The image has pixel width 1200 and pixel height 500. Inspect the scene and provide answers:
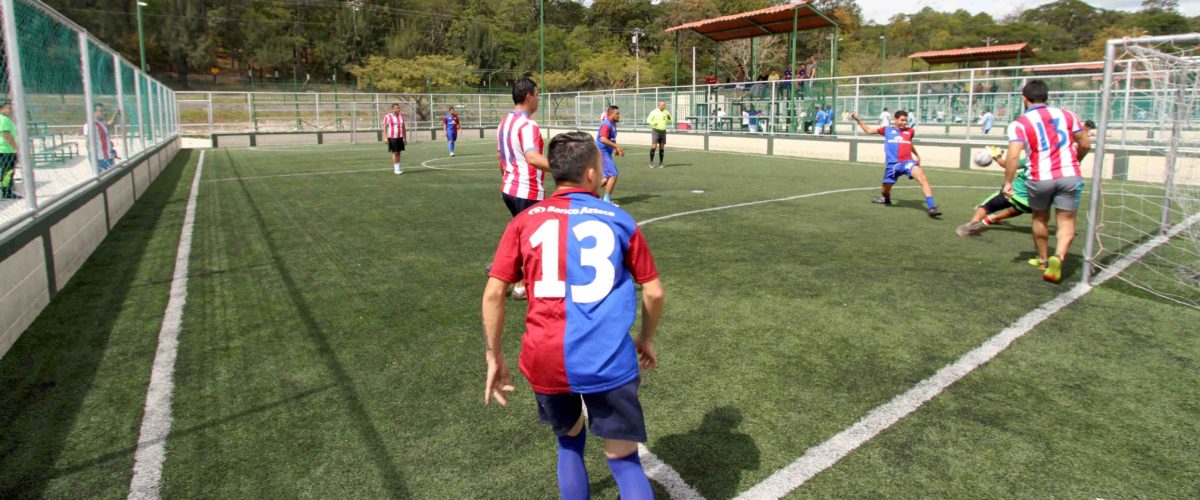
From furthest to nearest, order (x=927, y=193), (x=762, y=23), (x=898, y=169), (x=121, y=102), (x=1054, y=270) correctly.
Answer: (x=762, y=23), (x=121, y=102), (x=898, y=169), (x=927, y=193), (x=1054, y=270)

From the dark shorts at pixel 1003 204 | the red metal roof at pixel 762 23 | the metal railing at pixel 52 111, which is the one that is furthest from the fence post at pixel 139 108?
the red metal roof at pixel 762 23

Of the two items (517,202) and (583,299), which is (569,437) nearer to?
(583,299)

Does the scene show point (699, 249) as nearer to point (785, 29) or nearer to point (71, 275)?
point (71, 275)

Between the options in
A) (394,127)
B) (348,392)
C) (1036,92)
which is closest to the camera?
(348,392)

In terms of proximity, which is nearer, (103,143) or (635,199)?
(103,143)

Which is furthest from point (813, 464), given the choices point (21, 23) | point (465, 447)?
point (21, 23)

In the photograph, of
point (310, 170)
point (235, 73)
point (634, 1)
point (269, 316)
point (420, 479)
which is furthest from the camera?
point (634, 1)

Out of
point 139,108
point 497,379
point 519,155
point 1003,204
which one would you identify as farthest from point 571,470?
point 139,108

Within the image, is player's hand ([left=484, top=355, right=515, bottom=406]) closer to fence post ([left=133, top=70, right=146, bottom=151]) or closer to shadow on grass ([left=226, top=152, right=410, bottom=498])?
shadow on grass ([left=226, top=152, right=410, bottom=498])

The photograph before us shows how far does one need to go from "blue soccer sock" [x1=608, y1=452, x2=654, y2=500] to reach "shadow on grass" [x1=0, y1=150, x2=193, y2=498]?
2.34 m

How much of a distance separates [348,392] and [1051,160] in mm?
6303

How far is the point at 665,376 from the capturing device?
168 inches

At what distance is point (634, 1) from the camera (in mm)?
84438

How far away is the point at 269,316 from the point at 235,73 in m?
78.1
